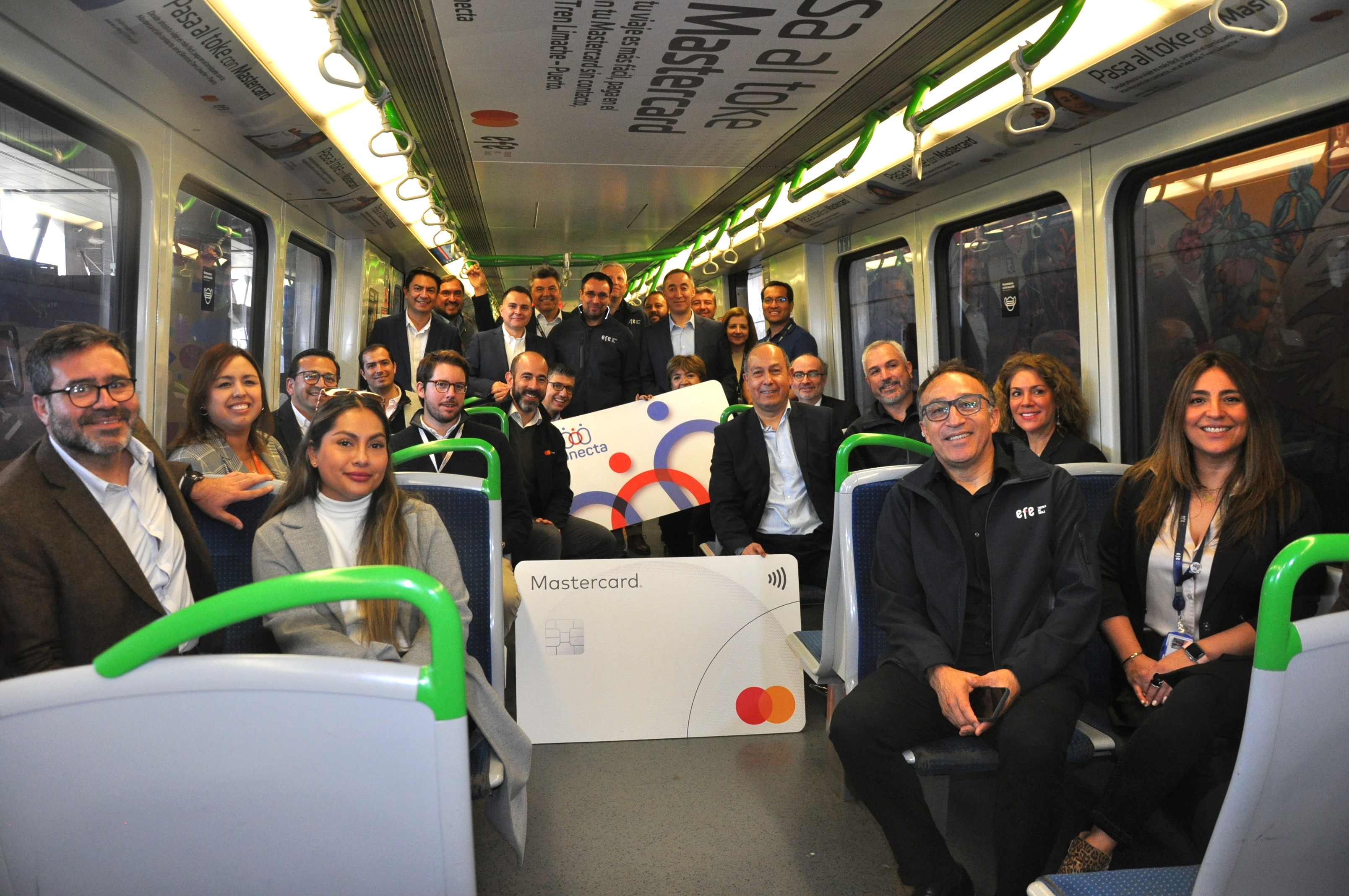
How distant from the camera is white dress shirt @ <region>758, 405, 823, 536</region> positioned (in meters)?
4.59

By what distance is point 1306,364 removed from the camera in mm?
3729

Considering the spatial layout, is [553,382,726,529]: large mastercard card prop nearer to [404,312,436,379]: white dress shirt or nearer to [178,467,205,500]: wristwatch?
[404,312,436,379]: white dress shirt

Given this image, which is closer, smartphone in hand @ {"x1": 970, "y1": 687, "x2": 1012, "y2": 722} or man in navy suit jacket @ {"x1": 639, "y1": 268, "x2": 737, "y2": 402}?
smartphone in hand @ {"x1": 970, "y1": 687, "x2": 1012, "y2": 722}

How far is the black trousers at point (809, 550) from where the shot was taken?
445cm

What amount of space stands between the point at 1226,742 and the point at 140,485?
313 cm

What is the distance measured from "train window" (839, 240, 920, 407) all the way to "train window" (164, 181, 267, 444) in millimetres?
4371

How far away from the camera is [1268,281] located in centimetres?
391

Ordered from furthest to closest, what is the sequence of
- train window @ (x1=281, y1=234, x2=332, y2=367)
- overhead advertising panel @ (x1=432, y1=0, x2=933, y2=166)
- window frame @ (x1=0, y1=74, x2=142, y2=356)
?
train window @ (x1=281, y1=234, x2=332, y2=367), window frame @ (x1=0, y1=74, x2=142, y2=356), overhead advertising panel @ (x1=432, y1=0, x2=933, y2=166)

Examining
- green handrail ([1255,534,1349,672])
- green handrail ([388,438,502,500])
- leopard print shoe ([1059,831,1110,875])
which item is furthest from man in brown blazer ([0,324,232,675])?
leopard print shoe ([1059,831,1110,875])

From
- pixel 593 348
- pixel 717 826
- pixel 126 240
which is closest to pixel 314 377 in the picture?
pixel 126 240

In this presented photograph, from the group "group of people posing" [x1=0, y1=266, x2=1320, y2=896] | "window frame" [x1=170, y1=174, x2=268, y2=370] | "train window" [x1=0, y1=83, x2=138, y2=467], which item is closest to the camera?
"group of people posing" [x1=0, y1=266, x2=1320, y2=896]

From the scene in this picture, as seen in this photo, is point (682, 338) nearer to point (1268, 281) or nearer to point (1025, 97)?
point (1025, 97)

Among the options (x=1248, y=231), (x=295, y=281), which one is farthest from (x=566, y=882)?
(x=295, y=281)

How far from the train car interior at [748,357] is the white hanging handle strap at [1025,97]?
4 centimetres
